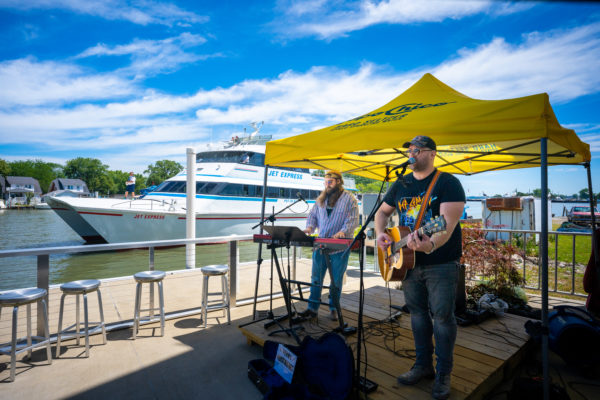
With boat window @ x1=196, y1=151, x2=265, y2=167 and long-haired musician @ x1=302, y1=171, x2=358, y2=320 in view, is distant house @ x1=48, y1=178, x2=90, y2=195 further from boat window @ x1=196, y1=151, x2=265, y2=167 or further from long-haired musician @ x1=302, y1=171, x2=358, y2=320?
long-haired musician @ x1=302, y1=171, x2=358, y2=320

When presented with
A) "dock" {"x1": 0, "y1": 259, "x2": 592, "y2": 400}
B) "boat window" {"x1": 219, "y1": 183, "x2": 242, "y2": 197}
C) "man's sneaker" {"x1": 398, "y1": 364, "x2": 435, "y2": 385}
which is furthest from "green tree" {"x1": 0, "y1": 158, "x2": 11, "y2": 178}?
"man's sneaker" {"x1": 398, "y1": 364, "x2": 435, "y2": 385}

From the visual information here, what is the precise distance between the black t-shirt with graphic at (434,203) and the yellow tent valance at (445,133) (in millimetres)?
706

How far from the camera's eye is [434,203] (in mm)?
2289

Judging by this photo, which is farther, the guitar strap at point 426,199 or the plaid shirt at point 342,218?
the plaid shirt at point 342,218

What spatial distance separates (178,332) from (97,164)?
104952 millimetres

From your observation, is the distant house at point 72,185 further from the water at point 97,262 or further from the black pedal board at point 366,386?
the black pedal board at point 366,386

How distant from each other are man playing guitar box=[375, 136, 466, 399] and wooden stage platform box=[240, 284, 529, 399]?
8.2 inches

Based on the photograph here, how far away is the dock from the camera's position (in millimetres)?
2650

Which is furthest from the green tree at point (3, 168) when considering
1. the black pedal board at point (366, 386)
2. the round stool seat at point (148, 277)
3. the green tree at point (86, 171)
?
the black pedal board at point (366, 386)

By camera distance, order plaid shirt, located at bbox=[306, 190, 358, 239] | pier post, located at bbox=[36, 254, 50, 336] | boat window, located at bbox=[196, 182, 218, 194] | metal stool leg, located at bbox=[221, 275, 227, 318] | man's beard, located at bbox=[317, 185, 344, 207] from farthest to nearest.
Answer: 1. boat window, located at bbox=[196, 182, 218, 194]
2. metal stool leg, located at bbox=[221, 275, 227, 318]
3. man's beard, located at bbox=[317, 185, 344, 207]
4. plaid shirt, located at bbox=[306, 190, 358, 239]
5. pier post, located at bbox=[36, 254, 50, 336]

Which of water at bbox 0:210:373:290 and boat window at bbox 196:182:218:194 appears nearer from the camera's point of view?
water at bbox 0:210:373:290

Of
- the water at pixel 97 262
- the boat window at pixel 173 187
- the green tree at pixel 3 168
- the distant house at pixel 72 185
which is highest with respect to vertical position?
the green tree at pixel 3 168

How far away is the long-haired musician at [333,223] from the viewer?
3.66 meters

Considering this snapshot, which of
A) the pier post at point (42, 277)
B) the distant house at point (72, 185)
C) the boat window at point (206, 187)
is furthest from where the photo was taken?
the distant house at point (72, 185)
